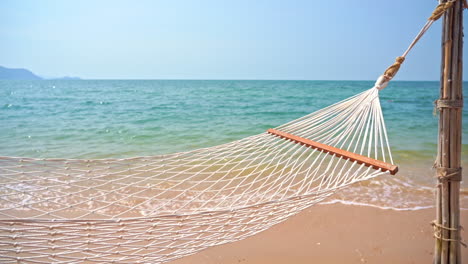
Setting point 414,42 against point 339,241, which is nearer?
point 414,42

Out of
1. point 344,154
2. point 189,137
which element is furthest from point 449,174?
point 189,137

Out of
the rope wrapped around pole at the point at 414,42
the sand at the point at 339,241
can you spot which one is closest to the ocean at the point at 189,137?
the sand at the point at 339,241

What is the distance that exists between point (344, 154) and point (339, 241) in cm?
66

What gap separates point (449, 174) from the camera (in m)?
1.25

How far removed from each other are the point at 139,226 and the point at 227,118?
7042 millimetres

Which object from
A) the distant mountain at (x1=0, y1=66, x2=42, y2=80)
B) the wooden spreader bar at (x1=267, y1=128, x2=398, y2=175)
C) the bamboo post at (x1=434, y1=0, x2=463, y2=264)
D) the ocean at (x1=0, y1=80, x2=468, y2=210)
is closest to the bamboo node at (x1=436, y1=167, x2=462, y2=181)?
the bamboo post at (x1=434, y1=0, x2=463, y2=264)

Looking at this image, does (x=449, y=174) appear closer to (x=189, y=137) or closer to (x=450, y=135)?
(x=450, y=135)

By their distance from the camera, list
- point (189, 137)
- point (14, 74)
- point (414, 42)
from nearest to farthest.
Result: point (414, 42) < point (189, 137) < point (14, 74)

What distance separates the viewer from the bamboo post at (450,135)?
4.03 feet

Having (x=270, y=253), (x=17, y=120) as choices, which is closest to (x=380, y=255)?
(x=270, y=253)

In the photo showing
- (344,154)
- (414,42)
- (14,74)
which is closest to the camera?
(414,42)

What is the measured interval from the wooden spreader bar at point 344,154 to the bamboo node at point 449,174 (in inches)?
6.3

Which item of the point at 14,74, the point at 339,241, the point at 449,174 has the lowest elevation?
the point at 339,241

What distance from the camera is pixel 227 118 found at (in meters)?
8.19
